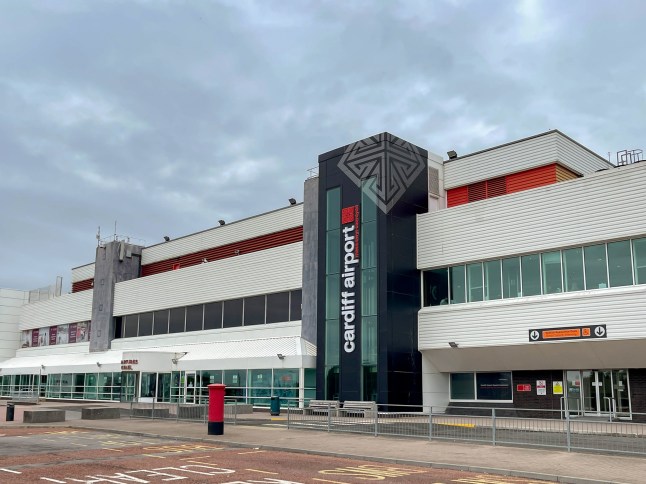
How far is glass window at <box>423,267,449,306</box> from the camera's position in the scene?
31.9 meters

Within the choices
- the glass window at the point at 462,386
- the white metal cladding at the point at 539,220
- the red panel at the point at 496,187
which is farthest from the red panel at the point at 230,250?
→ the glass window at the point at 462,386

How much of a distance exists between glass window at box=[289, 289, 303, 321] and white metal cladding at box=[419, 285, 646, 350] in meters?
7.41

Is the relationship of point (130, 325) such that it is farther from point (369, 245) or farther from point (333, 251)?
point (369, 245)

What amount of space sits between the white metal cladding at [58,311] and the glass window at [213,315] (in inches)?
641

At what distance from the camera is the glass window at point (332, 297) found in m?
33.5

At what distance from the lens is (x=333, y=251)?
3419 centimetres

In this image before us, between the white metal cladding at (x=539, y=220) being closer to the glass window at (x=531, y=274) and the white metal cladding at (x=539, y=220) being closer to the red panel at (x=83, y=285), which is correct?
the glass window at (x=531, y=274)

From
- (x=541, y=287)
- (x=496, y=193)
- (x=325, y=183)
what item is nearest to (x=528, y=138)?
(x=496, y=193)

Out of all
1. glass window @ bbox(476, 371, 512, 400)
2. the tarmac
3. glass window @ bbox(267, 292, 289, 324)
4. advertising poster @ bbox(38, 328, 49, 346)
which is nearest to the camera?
the tarmac

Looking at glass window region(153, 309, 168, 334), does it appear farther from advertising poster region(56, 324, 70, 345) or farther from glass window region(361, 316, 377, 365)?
glass window region(361, 316, 377, 365)

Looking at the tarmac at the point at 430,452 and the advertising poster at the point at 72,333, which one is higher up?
the advertising poster at the point at 72,333

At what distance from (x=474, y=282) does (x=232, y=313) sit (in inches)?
651

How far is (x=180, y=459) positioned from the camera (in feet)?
52.7

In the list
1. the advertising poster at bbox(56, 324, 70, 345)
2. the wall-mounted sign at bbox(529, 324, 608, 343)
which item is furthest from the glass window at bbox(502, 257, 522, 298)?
the advertising poster at bbox(56, 324, 70, 345)
